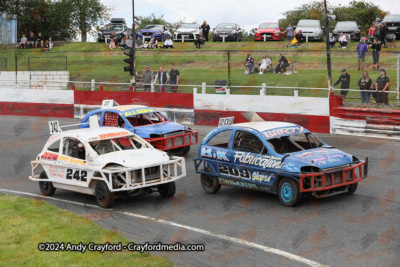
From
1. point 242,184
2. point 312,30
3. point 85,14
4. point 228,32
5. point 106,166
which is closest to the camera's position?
point 106,166

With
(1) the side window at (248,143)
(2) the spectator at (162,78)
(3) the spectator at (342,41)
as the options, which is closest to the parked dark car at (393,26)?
(3) the spectator at (342,41)

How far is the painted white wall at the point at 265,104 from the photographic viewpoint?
1972cm

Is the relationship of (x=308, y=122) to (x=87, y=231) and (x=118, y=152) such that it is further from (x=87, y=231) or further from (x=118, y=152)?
(x=87, y=231)

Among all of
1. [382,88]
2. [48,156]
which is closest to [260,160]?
[48,156]

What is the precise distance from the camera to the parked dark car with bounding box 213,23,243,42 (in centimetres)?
4009

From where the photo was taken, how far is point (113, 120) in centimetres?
1684

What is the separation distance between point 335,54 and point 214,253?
21.5 metres

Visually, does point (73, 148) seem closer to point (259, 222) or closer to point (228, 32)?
point (259, 222)

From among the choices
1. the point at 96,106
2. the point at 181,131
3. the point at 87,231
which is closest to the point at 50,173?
the point at 87,231

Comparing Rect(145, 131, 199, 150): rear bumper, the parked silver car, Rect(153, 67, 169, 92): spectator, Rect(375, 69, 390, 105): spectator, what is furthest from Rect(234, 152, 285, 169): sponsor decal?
the parked silver car

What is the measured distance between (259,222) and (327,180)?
5.06ft

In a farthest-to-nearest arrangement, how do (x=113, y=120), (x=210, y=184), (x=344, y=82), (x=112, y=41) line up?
1. (x=112, y=41)
2. (x=344, y=82)
3. (x=113, y=120)
4. (x=210, y=184)

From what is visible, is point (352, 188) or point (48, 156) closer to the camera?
point (352, 188)

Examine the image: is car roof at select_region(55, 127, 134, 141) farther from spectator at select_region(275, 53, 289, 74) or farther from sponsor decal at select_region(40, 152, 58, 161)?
spectator at select_region(275, 53, 289, 74)
